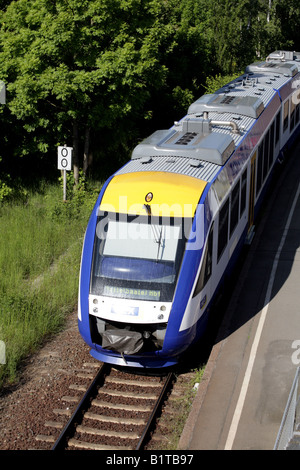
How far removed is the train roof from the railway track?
3.95 m

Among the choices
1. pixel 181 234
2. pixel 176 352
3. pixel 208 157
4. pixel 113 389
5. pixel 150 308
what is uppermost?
pixel 208 157

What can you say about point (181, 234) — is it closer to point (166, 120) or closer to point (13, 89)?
point (13, 89)

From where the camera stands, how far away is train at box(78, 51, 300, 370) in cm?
1102

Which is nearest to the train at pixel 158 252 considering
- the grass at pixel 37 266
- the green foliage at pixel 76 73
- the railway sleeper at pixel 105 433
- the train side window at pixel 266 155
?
the railway sleeper at pixel 105 433

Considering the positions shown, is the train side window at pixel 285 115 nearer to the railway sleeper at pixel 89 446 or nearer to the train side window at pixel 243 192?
the train side window at pixel 243 192

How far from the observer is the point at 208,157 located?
42.8 feet

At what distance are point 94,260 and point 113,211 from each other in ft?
3.15

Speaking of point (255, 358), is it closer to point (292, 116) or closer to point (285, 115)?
point (285, 115)

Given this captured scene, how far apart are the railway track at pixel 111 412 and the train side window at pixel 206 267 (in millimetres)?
1806

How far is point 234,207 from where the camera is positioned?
13867 mm

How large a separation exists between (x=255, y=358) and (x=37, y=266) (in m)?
6.96

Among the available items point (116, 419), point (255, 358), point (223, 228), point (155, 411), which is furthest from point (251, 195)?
point (116, 419)

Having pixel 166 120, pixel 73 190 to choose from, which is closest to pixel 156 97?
pixel 166 120

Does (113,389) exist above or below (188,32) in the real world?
below
